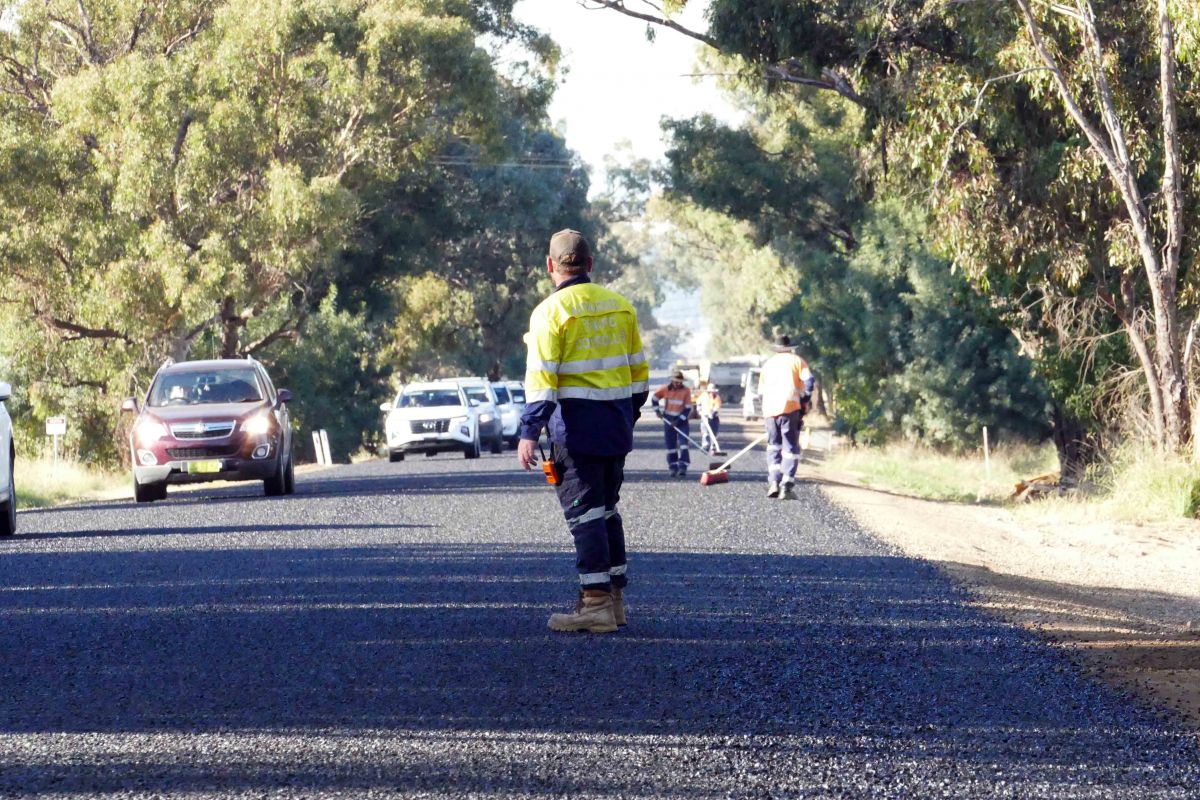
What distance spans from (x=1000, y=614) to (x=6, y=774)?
6399 millimetres

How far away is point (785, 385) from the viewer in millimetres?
19578

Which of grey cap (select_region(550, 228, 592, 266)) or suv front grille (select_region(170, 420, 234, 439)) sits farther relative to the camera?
suv front grille (select_region(170, 420, 234, 439))

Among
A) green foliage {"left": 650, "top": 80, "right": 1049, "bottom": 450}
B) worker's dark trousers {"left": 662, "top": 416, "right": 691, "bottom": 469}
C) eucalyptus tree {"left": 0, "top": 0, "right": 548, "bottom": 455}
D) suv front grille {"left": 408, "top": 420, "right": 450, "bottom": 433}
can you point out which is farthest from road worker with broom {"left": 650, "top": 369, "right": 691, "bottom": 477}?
eucalyptus tree {"left": 0, "top": 0, "right": 548, "bottom": 455}

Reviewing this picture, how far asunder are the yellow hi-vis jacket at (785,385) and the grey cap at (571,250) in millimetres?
10867

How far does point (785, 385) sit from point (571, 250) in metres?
11.1

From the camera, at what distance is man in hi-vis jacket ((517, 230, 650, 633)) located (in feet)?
28.1

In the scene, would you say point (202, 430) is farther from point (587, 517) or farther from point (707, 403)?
point (587, 517)

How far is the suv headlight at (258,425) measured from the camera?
2116 centimetres

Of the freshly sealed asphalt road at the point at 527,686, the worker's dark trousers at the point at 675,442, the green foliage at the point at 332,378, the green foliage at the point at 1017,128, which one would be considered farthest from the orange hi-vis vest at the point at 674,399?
the green foliage at the point at 332,378

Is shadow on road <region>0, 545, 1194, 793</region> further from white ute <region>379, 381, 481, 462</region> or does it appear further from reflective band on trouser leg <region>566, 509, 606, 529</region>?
white ute <region>379, 381, 481, 462</region>

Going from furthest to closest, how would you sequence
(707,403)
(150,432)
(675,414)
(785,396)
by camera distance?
1. (707,403)
2. (675,414)
3. (150,432)
4. (785,396)

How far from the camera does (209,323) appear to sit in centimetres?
3741

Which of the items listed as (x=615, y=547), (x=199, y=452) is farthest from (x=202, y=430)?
(x=615, y=547)

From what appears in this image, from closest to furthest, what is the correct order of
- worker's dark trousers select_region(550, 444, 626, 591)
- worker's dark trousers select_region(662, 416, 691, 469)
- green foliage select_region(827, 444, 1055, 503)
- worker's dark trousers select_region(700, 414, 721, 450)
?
worker's dark trousers select_region(550, 444, 626, 591), worker's dark trousers select_region(662, 416, 691, 469), green foliage select_region(827, 444, 1055, 503), worker's dark trousers select_region(700, 414, 721, 450)
